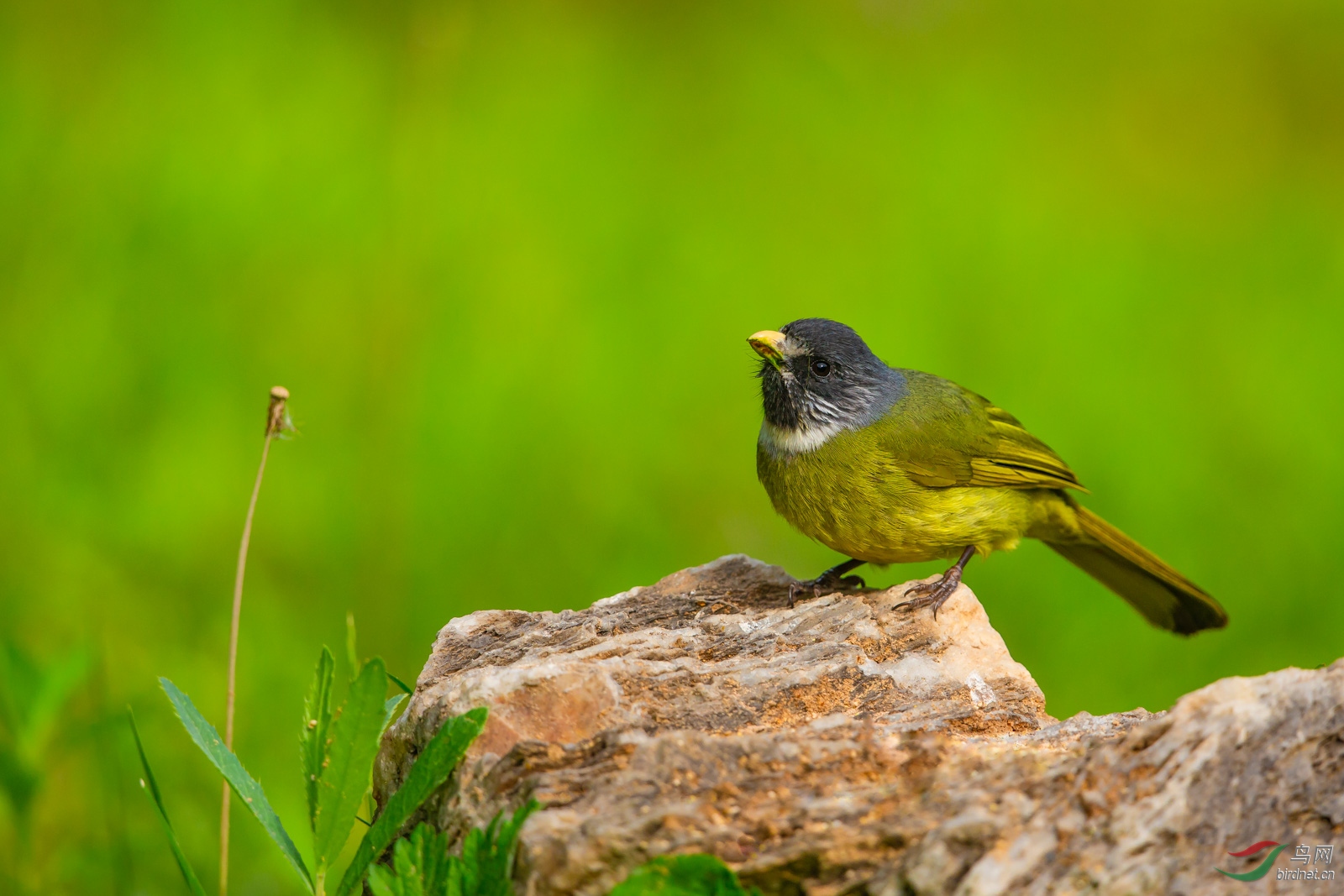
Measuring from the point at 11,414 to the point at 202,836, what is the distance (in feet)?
7.82

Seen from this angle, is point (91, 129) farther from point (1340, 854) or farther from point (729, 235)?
point (1340, 854)

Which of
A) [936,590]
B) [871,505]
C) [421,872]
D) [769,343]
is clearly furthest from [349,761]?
[769,343]

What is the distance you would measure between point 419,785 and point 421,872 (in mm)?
218

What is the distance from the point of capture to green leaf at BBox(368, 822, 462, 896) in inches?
76.3

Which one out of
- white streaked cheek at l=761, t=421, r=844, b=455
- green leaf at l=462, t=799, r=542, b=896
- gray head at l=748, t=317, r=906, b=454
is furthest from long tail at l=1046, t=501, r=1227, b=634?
green leaf at l=462, t=799, r=542, b=896

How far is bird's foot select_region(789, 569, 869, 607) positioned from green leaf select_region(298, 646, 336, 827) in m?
1.63

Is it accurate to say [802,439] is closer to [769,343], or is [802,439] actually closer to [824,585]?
[769,343]

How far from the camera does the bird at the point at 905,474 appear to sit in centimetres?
420

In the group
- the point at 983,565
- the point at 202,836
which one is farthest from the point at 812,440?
the point at 202,836

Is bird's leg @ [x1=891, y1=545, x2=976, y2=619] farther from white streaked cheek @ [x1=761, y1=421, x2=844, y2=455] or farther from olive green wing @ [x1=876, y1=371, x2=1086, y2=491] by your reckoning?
white streaked cheek @ [x1=761, y1=421, x2=844, y2=455]

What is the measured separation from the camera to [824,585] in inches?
164

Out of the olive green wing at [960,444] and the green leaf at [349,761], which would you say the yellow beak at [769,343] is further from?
the green leaf at [349,761]

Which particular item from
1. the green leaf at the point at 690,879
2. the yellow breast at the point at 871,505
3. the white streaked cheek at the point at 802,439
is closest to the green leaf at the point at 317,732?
the green leaf at the point at 690,879

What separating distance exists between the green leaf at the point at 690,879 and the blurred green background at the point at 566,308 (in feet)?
7.03
